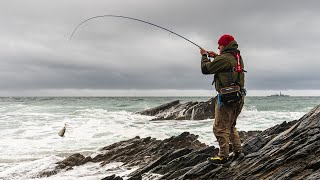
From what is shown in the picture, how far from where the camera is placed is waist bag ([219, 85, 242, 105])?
639 cm

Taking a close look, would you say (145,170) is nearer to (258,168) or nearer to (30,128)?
(258,168)

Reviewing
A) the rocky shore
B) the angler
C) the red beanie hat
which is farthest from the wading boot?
the red beanie hat

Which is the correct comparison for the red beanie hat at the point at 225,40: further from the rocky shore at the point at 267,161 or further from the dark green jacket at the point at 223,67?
the rocky shore at the point at 267,161

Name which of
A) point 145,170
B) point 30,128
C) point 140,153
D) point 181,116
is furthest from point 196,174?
point 181,116

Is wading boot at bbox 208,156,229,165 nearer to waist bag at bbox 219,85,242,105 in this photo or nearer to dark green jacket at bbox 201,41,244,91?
waist bag at bbox 219,85,242,105

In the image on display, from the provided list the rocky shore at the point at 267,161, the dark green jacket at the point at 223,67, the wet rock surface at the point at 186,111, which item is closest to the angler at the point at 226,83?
the dark green jacket at the point at 223,67

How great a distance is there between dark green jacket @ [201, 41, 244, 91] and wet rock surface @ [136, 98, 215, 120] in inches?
1131

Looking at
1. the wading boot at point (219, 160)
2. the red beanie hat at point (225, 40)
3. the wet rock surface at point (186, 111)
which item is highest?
the red beanie hat at point (225, 40)

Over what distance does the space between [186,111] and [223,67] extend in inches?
1218

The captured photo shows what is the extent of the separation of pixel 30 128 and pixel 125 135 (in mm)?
9012

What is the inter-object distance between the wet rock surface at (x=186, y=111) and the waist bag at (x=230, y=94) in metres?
28.8

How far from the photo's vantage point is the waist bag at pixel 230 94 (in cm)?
639

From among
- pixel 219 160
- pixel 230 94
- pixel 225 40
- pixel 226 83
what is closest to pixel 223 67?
pixel 226 83

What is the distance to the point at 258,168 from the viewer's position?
620 centimetres
